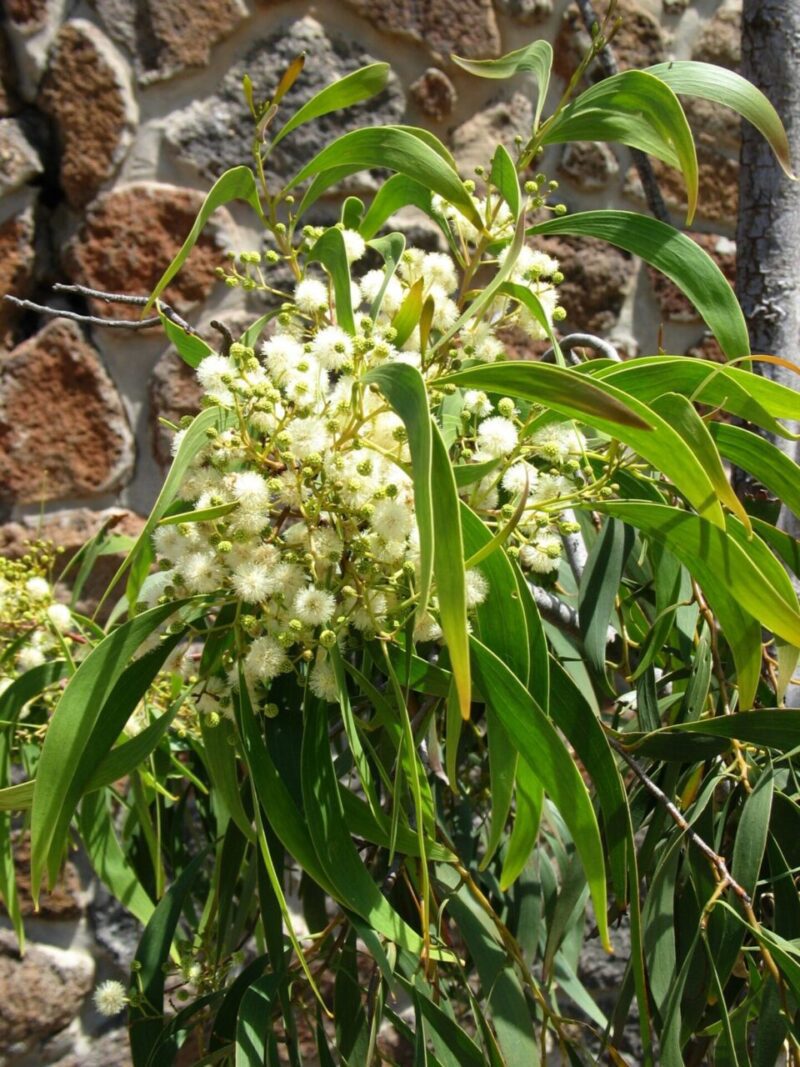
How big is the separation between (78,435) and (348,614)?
0.88 meters

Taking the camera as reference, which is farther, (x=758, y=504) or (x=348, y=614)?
(x=758, y=504)

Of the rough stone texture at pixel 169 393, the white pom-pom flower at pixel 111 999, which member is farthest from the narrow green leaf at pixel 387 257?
the rough stone texture at pixel 169 393

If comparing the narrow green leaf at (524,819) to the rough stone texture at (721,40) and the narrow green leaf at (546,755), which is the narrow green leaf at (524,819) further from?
the rough stone texture at (721,40)

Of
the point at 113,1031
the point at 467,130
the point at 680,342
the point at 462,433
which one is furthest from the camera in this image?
the point at 680,342

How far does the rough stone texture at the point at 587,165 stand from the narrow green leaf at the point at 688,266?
946 millimetres

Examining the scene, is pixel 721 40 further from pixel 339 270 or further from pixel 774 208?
pixel 339 270

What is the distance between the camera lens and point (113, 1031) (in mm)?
1283

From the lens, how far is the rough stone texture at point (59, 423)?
4.17 ft

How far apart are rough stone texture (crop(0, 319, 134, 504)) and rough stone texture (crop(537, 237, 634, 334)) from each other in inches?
24.6

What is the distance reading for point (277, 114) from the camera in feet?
4.35

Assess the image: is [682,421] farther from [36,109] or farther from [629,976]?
[36,109]

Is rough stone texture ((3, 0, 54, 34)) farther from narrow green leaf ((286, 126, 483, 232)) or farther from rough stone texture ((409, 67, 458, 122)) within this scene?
narrow green leaf ((286, 126, 483, 232))

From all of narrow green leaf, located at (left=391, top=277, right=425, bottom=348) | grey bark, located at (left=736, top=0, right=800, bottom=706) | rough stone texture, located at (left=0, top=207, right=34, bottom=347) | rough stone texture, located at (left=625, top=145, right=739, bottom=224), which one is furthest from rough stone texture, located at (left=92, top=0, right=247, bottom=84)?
narrow green leaf, located at (left=391, top=277, right=425, bottom=348)

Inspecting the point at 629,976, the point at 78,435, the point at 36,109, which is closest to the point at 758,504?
the point at 629,976
